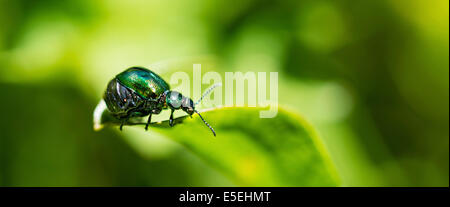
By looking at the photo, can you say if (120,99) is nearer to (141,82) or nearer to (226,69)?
(141,82)

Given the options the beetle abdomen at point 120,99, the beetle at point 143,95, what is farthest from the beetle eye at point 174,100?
the beetle abdomen at point 120,99

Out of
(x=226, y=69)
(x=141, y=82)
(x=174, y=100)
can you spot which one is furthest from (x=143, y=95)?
(x=226, y=69)

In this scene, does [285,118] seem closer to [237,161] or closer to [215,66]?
[237,161]

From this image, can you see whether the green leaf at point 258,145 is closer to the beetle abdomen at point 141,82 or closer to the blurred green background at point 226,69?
the beetle abdomen at point 141,82

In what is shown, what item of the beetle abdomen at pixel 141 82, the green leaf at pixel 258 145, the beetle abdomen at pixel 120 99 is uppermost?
the beetle abdomen at pixel 141 82
